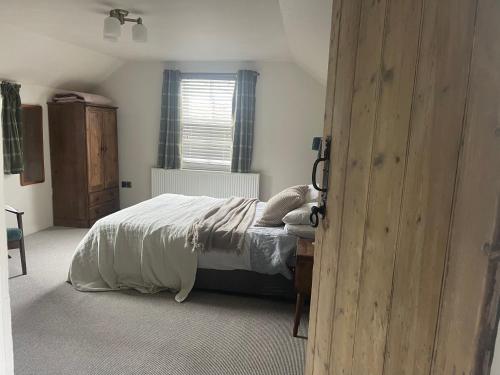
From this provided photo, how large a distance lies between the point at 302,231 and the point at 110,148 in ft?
11.8

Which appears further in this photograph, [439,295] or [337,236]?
[337,236]

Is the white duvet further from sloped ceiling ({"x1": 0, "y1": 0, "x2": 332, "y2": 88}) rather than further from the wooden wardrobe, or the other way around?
the wooden wardrobe

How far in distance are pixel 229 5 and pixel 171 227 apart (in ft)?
5.95

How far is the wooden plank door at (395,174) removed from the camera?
0.70 metres

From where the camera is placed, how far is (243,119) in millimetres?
5008

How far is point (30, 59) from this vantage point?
405 centimetres

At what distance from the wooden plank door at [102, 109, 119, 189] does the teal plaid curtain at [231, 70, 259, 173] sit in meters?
1.79

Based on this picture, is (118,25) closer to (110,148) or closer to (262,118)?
(262,118)

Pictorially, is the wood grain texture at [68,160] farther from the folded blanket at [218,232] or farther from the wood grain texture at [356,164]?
the wood grain texture at [356,164]

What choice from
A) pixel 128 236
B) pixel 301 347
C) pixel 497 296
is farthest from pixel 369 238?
pixel 128 236

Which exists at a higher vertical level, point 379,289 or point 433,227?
point 433,227

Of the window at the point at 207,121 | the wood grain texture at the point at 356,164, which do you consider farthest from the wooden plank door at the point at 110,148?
the wood grain texture at the point at 356,164

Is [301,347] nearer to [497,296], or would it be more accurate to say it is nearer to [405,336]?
[405,336]

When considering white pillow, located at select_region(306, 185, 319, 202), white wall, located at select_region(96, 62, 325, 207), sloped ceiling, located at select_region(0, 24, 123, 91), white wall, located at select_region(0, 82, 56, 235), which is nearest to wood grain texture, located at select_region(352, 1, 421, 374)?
white pillow, located at select_region(306, 185, 319, 202)
